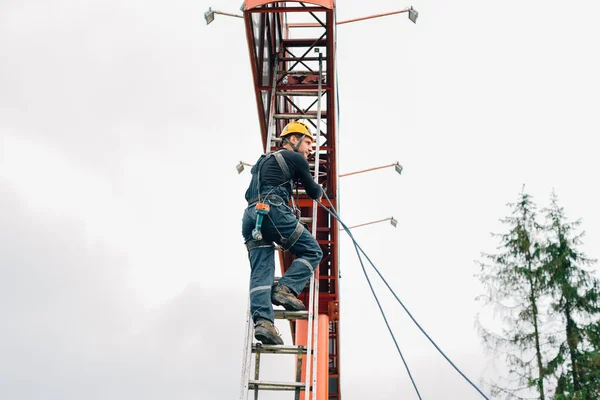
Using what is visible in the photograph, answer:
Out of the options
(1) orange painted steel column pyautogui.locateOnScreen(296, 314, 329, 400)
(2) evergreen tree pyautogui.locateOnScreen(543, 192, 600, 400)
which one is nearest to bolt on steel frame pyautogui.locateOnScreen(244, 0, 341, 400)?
(1) orange painted steel column pyautogui.locateOnScreen(296, 314, 329, 400)

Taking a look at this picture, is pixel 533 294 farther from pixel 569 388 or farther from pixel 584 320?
pixel 569 388

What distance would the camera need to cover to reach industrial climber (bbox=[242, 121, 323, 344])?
21.3 ft

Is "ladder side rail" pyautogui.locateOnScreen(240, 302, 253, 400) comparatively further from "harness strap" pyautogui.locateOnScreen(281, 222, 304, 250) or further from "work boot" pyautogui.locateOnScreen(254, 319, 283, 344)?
"harness strap" pyautogui.locateOnScreen(281, 222, 304, 250)

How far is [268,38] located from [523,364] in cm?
1474

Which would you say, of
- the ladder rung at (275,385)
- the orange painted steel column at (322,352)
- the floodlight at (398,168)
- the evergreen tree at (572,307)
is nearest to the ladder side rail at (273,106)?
the ladder rung at (275,385)

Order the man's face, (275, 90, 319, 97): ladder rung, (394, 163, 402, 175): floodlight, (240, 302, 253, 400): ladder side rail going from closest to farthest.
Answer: (240, 302, 253, 400): ladder side rail, the man's face, (275, 90, 319, 97): ladder rung, (394, 163, 402, 175): floodlight

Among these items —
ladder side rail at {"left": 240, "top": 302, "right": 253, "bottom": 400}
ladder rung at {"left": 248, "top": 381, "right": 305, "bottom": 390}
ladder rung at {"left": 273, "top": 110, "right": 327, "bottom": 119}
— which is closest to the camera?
ladder side rail at {"left": 240, "top": 302, "right": 253, "bottom": 400}

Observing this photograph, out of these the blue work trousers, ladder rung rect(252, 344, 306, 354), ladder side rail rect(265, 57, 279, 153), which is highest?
ladder side rail rect(265, 57, 279, 153)

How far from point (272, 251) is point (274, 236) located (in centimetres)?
16

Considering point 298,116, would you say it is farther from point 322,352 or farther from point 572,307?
point 572,307

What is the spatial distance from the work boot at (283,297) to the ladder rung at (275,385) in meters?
0.75

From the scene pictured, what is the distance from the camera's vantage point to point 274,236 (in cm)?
677

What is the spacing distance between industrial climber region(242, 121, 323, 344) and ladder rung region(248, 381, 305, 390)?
1.27 ft

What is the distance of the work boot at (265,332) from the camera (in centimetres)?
632
